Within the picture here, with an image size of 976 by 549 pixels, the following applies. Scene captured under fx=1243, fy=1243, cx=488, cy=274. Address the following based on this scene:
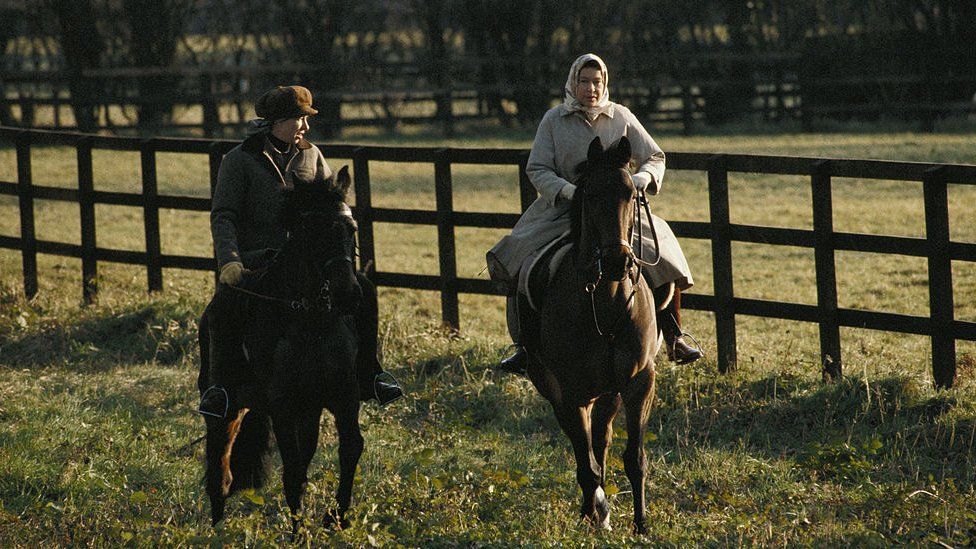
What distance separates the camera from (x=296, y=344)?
5637 mm

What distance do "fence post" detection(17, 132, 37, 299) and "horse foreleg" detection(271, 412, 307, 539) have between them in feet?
23.8

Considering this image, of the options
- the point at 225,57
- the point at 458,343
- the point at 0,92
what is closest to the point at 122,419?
the point at 458,343

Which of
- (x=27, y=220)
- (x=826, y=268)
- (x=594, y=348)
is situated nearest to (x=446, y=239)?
(x=826, y=268)

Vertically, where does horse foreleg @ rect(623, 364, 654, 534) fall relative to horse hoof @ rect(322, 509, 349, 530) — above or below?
above

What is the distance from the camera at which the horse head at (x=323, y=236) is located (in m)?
5.32

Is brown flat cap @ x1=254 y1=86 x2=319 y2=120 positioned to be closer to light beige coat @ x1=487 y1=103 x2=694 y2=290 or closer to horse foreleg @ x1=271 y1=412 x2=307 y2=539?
light beige coat @ x1=487 y1=103 x2=694 y2=290

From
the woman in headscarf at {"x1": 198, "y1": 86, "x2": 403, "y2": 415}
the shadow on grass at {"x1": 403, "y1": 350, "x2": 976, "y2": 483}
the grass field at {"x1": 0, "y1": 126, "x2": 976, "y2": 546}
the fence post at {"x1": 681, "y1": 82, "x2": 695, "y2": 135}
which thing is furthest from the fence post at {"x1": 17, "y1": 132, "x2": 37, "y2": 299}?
the fence post at {"x1": 681, "y1": 82, "x2": 695, "y2": 135}

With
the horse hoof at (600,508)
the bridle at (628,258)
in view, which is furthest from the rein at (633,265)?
the horse hoof at (600,508)

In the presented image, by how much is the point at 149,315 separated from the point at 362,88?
2211 centimetres

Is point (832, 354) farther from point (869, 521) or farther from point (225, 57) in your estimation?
point (225, 57)

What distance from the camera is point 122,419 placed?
7941mm

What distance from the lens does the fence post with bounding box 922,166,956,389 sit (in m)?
7.60

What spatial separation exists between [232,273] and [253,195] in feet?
1.51

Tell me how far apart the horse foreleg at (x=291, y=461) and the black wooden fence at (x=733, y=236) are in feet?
12.2
